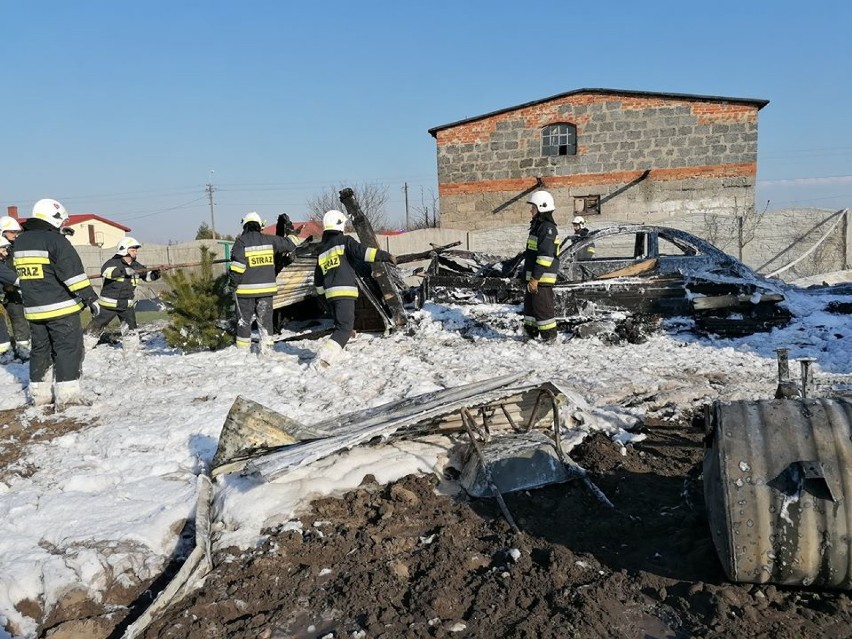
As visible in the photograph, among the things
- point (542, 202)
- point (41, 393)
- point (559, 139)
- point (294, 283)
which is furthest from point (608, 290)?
point (559, 139)

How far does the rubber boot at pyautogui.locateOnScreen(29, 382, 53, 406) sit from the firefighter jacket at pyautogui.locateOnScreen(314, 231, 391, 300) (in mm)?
2835

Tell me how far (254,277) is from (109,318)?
8.69 feet

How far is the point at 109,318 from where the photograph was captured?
883 cm

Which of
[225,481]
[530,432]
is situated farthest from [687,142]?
[225,481]

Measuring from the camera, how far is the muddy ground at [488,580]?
2.50 metres

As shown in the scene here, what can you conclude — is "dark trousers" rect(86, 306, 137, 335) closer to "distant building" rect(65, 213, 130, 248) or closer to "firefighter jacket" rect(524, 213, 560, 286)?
"firefighter jacket" rect(524, 213, 560, 286)

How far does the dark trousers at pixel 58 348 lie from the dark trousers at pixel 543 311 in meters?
4.66

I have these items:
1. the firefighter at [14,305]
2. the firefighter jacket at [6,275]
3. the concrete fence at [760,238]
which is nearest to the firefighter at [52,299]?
the firefighter jacket at [6,275]

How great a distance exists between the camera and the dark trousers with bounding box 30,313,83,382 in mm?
5758

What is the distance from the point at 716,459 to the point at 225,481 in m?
2.76

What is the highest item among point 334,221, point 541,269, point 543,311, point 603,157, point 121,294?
point 603,157

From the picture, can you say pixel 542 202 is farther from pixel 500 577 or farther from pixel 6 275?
pixel 6 275

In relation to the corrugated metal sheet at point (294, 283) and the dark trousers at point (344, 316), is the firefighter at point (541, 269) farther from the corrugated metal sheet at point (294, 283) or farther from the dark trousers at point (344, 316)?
the corrugated metal sheet at point (294, 283)

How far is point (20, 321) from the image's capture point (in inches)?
365
